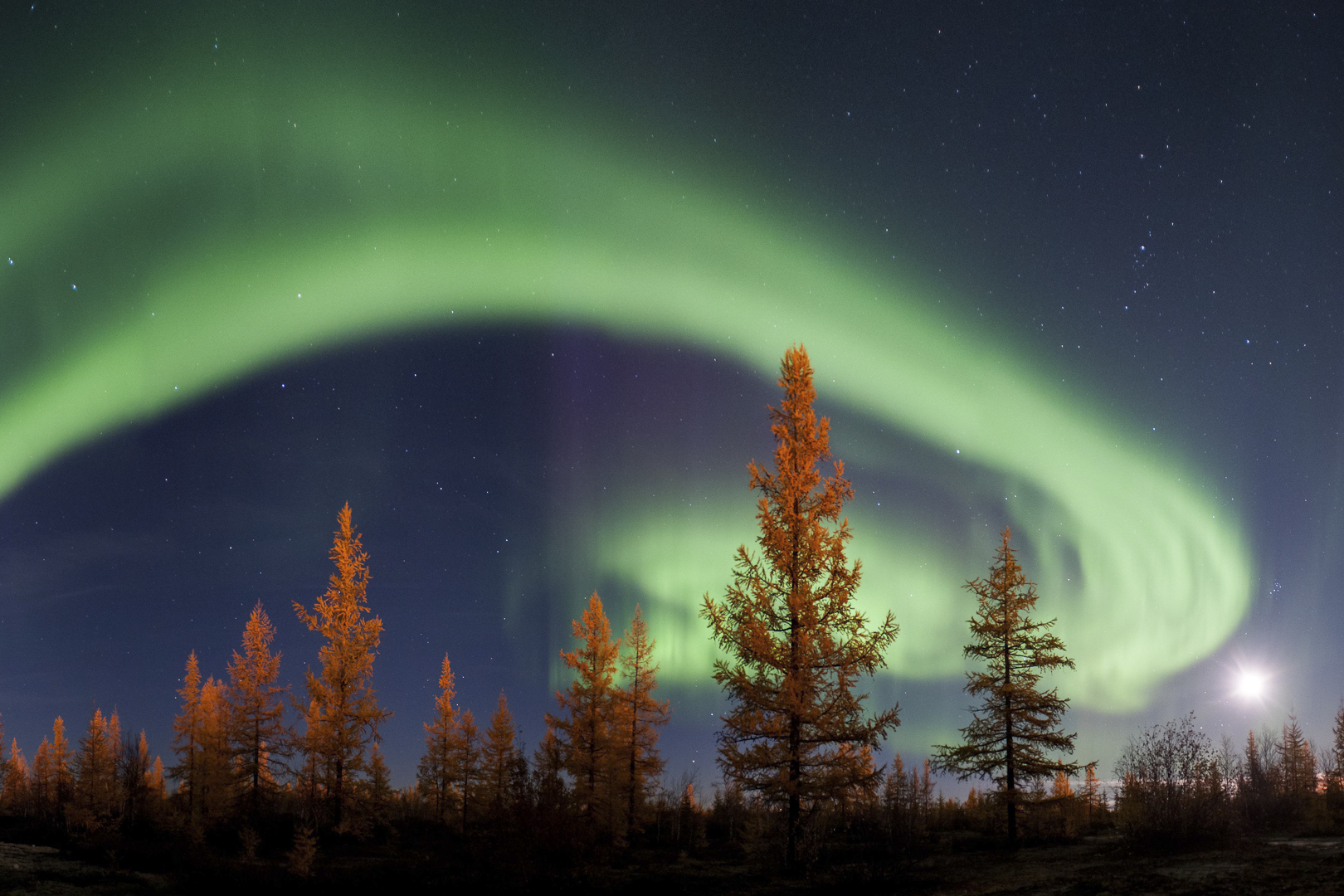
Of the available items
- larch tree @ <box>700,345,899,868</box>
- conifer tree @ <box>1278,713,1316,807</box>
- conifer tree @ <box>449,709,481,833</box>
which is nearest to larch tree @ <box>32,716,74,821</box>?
conifer tree @ <box>449,709,481,833</box>

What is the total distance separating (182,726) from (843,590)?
49537 mm

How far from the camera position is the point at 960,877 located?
679 inches

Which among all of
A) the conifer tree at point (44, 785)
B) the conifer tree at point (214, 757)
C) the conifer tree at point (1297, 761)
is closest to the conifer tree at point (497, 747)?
the conifer tree at point (214, 757)

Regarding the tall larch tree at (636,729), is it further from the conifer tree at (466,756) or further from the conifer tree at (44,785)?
the conifer tree at (44,785)

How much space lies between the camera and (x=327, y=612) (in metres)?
28.8

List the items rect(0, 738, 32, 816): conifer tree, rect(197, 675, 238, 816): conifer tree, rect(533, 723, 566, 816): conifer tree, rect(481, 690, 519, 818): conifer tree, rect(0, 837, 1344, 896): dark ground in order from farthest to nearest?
rect(0, 738, 32, 816): conifer tree → rect(481, 690, 519, 818): conifer tree → rect(197, 675, 238, 816): conifer tree → rect(533, 723, 566, 816): conifer tree → rect(0, 837, 1344, 896): dark ground

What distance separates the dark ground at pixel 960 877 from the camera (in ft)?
43.0

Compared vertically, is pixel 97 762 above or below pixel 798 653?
below

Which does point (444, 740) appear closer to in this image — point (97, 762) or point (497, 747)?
point (497, 747)

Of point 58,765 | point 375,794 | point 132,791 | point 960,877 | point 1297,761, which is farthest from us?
point 58,765

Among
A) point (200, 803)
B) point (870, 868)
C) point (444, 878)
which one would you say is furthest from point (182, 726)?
point (870, 868)

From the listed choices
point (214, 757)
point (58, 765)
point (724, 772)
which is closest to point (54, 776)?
point (58, 765)

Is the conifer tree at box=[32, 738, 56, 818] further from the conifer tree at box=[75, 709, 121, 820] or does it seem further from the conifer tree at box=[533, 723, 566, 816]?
the conifer tree at box=[533, 723, 566, 816]

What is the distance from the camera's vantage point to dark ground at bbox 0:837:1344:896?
1312 centimetres
